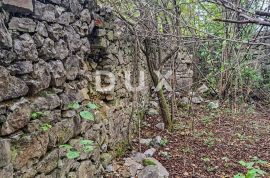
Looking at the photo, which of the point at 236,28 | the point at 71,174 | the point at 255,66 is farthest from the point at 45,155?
the point at 255,66

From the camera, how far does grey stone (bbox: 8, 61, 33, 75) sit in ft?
6.37

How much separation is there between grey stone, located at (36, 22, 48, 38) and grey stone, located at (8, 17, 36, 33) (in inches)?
2.3

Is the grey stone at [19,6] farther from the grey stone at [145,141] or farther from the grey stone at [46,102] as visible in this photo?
the grey stone at [145,141]

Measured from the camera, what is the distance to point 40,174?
7.34 feet

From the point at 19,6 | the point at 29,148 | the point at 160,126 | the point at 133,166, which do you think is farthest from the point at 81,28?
the point at 160,126

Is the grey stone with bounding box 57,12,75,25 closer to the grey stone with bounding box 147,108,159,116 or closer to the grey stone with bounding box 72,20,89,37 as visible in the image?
the grey stone with bounding box 72,20,89,37

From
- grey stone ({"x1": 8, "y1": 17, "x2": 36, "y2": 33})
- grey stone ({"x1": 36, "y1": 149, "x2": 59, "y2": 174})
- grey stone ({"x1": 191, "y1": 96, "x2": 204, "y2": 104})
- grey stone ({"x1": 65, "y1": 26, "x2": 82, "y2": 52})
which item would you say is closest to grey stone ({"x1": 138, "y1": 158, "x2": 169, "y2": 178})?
grey stone ({"x1": 36, "y1": 149, "x2": 59, "y2": 174})

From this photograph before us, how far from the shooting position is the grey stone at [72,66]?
2680 millimetres

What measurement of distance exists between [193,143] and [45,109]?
3.06 meters

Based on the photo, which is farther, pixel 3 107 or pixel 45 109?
pixel 45 109

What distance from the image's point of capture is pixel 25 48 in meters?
2.06

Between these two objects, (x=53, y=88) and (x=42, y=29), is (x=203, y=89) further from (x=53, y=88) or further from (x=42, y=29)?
(x=42, y=29)

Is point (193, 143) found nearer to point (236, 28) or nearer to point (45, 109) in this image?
point (45, 109)

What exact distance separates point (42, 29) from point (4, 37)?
1.60ft
